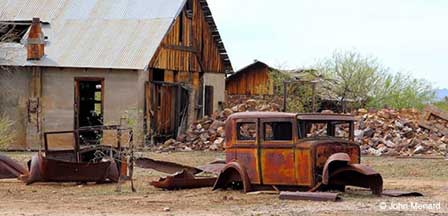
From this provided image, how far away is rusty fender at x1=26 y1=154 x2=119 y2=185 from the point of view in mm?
19094

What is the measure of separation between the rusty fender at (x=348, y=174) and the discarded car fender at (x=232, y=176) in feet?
5.45

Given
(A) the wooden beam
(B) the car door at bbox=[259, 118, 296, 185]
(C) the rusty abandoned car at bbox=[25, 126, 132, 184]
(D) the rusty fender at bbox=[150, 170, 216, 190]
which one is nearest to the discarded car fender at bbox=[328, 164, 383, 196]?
(B) the car door at bbox=[259, 118, 296, 185]

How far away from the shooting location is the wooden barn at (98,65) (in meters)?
33.5

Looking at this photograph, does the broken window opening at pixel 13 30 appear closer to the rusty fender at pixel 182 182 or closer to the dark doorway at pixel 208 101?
the dark doorway at pixel 208 101

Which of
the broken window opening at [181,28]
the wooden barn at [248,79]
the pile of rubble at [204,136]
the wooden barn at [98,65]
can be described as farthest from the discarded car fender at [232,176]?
the wooden barn at [248,79]

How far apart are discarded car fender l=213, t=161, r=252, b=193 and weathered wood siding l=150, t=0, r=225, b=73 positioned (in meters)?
17.0

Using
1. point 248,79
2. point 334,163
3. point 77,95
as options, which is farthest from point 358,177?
point 248,79

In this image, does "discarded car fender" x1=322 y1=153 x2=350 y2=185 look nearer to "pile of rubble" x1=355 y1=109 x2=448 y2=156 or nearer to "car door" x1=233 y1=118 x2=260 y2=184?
"car door" x1=233 y1=118 x2=260 y2=184

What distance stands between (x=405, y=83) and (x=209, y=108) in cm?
1393

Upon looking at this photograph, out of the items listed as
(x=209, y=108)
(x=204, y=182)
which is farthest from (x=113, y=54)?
(x=204, y=182)

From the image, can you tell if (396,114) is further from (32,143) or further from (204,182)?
(204,182)

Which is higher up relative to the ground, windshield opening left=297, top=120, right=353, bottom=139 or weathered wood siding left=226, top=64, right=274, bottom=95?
weathered wood siding left=226, top=64, right=274, bottom=95

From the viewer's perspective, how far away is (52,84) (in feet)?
111

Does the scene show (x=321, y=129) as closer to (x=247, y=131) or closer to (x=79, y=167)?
(x=247, y=131)
